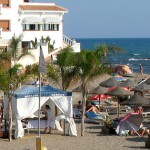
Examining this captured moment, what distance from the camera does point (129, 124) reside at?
26.5m

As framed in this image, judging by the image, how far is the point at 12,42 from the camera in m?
51.3

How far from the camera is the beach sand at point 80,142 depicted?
23.5 meters

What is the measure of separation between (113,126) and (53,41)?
3806cm

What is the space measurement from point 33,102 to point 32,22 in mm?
38741

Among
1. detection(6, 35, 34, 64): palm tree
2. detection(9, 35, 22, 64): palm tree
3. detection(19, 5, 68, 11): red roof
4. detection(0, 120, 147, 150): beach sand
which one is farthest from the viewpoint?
detection(19, 5, 68, 11): red roof

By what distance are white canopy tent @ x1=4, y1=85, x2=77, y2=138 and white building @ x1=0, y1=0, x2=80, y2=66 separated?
3362 centimetres

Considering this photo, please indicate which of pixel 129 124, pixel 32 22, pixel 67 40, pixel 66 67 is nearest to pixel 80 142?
pixel 129 124

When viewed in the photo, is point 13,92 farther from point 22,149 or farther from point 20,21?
point 20,21

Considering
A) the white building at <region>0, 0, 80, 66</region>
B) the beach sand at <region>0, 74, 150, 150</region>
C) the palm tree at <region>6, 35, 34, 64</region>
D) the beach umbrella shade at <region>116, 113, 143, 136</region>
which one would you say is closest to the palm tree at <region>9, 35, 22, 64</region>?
the palm tree at <region>6, 35, 34, 64</region>

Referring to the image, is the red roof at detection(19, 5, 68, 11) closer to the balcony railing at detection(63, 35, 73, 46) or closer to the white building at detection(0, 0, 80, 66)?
the white building at detection(0, 0, 80, 66)

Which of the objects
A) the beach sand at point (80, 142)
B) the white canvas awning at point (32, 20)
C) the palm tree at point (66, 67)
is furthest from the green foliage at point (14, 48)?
the beach sand at point (80, 142)

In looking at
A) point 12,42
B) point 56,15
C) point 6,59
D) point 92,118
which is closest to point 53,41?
point 56,15

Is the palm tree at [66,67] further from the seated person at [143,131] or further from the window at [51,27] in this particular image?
the window at [51,27]

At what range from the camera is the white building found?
61500 mm
